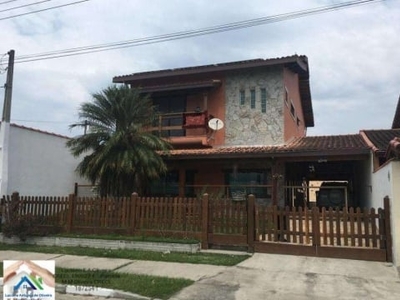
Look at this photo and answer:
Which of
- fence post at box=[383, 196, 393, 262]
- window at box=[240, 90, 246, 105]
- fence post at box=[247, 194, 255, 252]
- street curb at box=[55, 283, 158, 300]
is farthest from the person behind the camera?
window at box=[240, 90, 246, 105]

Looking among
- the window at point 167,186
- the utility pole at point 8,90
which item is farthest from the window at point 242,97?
the utility pole at point 8,90

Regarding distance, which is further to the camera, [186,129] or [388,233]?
[186,129]

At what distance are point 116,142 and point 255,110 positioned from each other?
263 inches

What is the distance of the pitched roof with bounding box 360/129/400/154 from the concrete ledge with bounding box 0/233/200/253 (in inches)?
274

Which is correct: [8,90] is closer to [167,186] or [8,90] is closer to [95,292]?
[167,186]

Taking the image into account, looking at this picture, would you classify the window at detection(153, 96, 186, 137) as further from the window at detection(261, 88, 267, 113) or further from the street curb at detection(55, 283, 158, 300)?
the street curb at detection(55, 283, 158, 300)

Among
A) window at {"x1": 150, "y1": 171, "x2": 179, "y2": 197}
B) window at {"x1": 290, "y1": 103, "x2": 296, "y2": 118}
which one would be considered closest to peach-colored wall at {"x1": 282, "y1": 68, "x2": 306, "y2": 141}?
window at {"x1": 290, "y1": 103, "x2": 296, "y2": 118}

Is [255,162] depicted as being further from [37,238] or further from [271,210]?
[37,238]

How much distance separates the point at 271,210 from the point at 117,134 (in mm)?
6755

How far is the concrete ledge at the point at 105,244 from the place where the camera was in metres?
11.0

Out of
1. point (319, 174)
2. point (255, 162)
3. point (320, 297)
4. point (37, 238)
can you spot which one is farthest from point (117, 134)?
point (319, 174)

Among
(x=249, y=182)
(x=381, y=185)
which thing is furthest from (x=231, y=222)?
(x=249, y=182)

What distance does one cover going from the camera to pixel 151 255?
10.3m

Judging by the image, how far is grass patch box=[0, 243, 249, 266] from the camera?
376 inches
